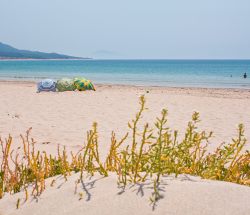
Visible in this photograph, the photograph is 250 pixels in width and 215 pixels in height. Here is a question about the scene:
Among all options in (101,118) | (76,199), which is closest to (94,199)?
(76,199)

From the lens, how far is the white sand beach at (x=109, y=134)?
7.52ft

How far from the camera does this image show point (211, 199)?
230 centimetres

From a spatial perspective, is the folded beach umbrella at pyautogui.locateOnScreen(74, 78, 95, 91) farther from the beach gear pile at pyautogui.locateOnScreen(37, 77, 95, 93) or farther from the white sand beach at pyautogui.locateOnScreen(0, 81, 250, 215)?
the white sand beach at pyautogui.locateOnScreen(0, 81, 250, 215)

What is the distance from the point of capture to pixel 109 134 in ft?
25.6

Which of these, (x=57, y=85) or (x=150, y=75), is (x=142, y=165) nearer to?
(x=57, y=85)

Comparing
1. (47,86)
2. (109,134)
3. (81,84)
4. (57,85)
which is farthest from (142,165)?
(81,84)

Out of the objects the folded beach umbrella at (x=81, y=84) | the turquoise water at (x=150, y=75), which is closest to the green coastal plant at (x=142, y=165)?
the folded beach umbrella at (x=81, y=84)

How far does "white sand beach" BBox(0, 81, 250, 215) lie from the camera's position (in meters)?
2.29

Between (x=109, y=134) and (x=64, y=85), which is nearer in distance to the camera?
(x=109, y=134)

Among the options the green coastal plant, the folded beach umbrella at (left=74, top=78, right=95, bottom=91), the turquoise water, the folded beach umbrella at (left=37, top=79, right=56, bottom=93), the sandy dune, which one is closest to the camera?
the sandy dune

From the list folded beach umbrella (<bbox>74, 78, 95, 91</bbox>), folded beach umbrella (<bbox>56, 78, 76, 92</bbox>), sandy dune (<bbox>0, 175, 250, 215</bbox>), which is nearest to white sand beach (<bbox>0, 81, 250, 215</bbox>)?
sandy dune (<bbox>0, 175, 250, 215</bbox>)

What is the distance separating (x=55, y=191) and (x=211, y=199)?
1.09m

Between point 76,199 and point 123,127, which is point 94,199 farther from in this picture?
point 123,127

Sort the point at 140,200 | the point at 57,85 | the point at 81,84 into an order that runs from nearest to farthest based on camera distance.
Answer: the point at 140,200, the point at 57,85, the point at 81,84
